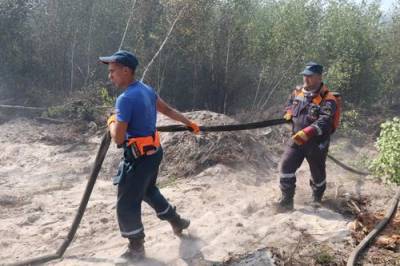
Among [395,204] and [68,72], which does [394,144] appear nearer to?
[395,204]

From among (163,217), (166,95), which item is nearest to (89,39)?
(166,95)

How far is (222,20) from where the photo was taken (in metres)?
11.5

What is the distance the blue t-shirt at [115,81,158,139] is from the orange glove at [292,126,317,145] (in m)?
1.93

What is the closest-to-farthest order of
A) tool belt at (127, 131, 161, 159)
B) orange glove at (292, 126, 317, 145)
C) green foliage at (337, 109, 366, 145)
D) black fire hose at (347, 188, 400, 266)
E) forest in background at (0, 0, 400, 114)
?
tool belt at (127, 131, 161, 159) → black fire hose at (347, 188, 400, 266) → orange glove at (292, 126, 317, 145) → green foliage at (337, 109, 366, 145) → forest in background at (0, 0, 400, 114)

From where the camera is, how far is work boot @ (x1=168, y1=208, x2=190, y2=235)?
4.55 m

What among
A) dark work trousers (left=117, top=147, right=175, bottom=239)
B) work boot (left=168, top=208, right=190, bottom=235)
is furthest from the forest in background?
dark work trousers (left=117, top=147, right=175, bottom=239)

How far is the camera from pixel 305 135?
511 cm

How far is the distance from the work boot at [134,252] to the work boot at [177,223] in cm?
43

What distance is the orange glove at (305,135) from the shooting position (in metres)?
5.11

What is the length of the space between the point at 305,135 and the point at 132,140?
2239 millimetres

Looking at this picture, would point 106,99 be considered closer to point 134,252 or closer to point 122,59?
point 134,252

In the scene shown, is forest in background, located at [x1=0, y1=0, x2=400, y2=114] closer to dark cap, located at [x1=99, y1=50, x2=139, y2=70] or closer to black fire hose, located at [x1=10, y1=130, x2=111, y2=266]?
black fire hose, located at [x1=10, y1=130, x2=111, y2=266]

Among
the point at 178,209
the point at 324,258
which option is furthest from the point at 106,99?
the point at 324,258

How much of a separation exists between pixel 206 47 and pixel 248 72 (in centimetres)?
141
